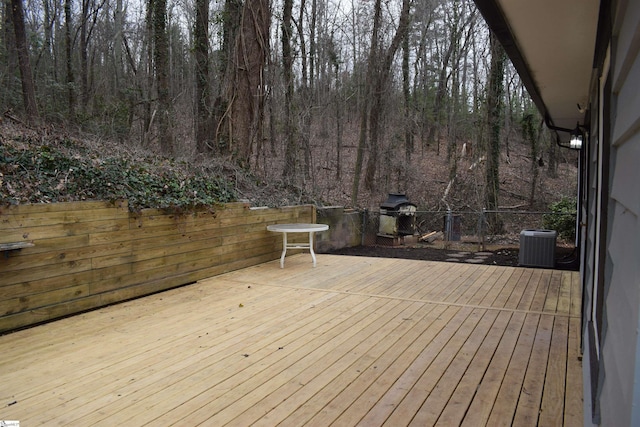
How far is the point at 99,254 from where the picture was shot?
3.77 metres

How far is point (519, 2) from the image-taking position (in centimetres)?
207

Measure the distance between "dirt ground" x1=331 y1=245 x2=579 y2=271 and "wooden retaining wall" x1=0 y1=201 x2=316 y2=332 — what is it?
2948mm

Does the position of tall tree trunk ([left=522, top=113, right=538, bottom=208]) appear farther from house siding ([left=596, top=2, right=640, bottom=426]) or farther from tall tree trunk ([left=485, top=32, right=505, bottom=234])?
house siding ([left=596, top=2, right=640, bottom=426])

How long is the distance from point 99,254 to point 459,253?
19.9ft

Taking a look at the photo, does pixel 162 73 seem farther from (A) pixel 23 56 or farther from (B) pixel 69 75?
(B) pixel 69 75

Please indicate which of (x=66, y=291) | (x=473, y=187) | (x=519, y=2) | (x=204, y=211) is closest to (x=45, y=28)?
(x=204, y=211)

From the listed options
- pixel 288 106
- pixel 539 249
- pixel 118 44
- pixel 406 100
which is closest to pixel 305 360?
pixel 539 249

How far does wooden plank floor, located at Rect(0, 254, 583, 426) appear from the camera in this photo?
83.7 inches

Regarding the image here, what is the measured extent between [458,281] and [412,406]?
10.1 ft

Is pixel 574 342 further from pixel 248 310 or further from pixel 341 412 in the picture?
pixel 248 310

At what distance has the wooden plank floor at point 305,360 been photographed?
213cm

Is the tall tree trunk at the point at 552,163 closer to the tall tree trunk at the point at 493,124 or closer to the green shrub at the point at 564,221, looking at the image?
the tall tree trunk at the point at 493,124

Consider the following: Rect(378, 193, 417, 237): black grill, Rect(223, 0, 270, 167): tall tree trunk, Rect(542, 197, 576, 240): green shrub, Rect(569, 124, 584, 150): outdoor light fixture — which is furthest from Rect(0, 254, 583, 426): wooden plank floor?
Rect(542, 197, 576, 240): green shrub

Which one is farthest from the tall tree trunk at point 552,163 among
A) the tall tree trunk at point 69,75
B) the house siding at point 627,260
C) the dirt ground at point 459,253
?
the house siding at point 627,260
